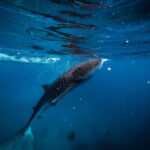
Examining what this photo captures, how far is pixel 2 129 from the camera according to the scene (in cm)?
2573

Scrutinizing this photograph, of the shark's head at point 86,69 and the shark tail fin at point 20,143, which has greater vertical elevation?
the shark's head at point 86,69

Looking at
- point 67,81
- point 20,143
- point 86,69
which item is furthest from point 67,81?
point 20,143

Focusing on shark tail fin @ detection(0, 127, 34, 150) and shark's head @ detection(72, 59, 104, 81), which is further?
shark tail fin @ detection(0, 127, 34, 150)

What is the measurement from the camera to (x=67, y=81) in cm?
426

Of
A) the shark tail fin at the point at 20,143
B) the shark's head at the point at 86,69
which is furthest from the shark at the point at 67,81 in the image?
the shark tail fin at the point at 20,143

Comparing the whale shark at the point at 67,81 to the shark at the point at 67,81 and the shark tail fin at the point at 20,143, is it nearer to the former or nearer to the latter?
the shark at the point at 67,81

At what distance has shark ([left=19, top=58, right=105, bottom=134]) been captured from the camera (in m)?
3.71

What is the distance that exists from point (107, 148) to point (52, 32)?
649 inches

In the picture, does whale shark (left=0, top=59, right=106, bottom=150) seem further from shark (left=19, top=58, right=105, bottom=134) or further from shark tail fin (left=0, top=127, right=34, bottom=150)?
shark tail fin (left=0, top=127, right=34, bottom=150)

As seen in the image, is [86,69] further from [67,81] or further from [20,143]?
[20,143]

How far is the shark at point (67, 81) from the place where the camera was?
371 centimetres

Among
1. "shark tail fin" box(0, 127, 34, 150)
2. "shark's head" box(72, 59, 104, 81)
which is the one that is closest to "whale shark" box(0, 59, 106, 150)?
"shark's head" box(72, 59, 104, 81)

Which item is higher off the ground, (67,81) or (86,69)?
(86,69)

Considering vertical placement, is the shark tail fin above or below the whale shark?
below
